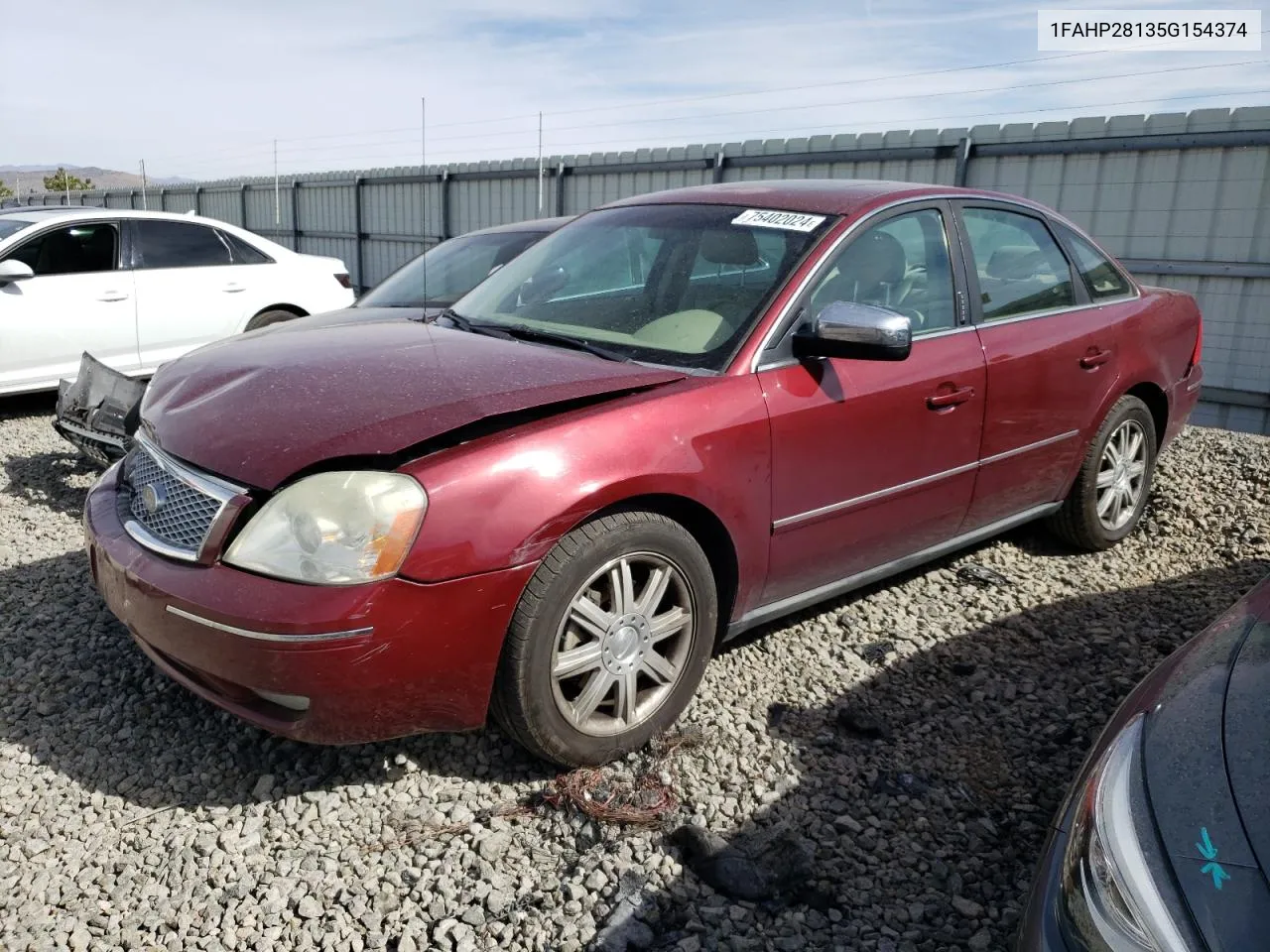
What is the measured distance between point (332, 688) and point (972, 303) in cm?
270

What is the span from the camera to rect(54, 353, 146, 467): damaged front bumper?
4.99m

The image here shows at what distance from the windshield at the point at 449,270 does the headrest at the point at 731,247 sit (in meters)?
3.07

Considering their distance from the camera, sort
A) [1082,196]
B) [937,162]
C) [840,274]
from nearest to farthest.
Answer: [840,274]
[1082,196]
[937,162]

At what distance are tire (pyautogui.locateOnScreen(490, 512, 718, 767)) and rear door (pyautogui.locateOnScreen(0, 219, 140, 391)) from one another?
19.0ft

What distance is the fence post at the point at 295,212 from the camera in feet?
62.8

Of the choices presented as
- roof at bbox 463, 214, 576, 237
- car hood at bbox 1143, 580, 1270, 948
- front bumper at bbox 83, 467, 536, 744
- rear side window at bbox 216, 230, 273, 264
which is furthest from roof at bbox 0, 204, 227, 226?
car hood at bbox 1143, 580, 1270, 948

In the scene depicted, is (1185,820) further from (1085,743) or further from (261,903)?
(261,903)

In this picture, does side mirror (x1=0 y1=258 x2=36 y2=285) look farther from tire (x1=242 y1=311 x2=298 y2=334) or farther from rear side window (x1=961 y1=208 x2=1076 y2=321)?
rear side window (x1=961 y1=208 x2=1076 y2=321)

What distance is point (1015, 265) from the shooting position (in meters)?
4.14

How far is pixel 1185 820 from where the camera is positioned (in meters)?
1.67

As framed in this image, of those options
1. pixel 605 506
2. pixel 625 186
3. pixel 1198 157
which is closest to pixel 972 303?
pixel 605 506

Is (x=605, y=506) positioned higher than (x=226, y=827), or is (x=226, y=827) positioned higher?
(x=605, y=506)

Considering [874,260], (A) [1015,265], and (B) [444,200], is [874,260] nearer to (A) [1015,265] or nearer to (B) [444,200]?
(A) [1015,265]

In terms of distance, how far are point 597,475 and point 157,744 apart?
1587mm
